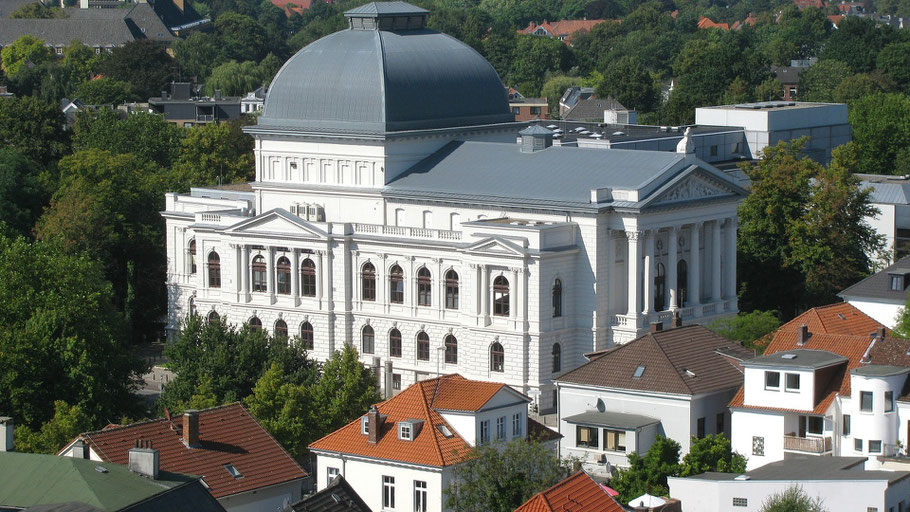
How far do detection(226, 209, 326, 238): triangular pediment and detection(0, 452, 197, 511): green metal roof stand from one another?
1701 inches

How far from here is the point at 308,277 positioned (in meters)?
118

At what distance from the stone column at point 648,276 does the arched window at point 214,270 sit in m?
24.9

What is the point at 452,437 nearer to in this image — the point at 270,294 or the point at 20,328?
the point at 20,328

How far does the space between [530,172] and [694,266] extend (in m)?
9.90

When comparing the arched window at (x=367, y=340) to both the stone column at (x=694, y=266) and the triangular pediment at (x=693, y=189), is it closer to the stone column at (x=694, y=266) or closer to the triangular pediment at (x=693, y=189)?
the triangular pediment at (x=693, y=189)

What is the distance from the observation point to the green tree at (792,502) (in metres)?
75.8

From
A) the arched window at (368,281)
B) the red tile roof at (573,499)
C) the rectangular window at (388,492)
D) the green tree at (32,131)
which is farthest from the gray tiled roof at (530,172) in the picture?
the green tree at (32,131)

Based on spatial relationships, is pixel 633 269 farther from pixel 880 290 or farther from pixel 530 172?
pixel 880 290

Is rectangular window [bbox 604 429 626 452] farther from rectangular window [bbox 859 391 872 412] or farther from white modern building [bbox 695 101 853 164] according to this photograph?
white modern building [bbox 695 101 853 164]

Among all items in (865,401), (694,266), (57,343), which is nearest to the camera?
(865,401)

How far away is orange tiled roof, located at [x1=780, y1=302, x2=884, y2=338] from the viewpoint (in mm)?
102938

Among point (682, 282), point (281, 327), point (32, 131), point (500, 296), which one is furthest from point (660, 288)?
point (32, 131)

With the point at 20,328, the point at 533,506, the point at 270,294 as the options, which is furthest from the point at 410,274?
the point at 533,506

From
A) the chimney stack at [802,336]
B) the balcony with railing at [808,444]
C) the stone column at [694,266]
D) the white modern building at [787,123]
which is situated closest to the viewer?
the balcony with railing at [808,444]
